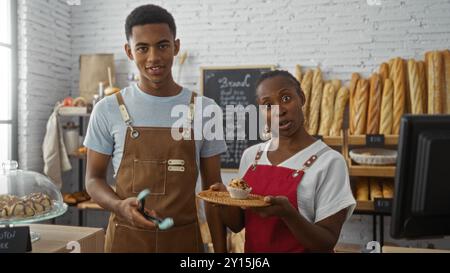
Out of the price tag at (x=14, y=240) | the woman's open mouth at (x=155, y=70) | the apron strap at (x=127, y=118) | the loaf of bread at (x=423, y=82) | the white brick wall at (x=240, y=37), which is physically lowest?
the price tag at (x=14, y=240)

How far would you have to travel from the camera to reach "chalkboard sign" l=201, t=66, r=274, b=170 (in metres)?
3.94

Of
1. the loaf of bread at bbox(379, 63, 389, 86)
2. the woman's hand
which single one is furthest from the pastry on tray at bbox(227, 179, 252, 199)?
the loaf of bread at bbox(379, 63, 389, 86)

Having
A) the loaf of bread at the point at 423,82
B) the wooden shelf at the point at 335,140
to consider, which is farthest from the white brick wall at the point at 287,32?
the wooden shelf at the point at 335,140

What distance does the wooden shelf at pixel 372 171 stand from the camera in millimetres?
3053

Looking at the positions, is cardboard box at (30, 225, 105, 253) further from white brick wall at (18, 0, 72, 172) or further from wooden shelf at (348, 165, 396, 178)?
white brick wall at (18, 0, 72, 172)

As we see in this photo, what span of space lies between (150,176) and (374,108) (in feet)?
7.47

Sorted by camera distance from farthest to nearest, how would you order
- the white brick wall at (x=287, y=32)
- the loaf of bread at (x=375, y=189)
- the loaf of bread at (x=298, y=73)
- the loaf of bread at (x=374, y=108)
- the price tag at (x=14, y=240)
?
the loaf of bread at (x=298, y=73) → the white brick wall at (x=287, y=32) → the loaf of bread at (x=374, y=108) → the loaf of bread at (x=375, y=189) → the price tag at (x=14, y=240)

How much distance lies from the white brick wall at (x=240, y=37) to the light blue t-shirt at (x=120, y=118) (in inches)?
95.6

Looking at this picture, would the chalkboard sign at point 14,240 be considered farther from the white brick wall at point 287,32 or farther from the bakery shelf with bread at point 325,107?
the white brick wall at point 287,32

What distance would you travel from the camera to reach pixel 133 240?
5.10 ft

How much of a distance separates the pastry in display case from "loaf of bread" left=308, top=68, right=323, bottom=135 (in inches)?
88.9

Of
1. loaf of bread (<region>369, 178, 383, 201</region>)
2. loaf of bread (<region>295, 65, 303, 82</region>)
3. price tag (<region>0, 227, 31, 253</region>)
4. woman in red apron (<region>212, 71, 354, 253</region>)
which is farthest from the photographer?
loaf of bread (<region>295, 65, 303, 82</region>)

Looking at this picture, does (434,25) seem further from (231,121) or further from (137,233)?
(137,233)
